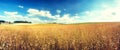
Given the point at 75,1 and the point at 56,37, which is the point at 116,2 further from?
the point at 56,37

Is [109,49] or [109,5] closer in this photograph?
[109,49]

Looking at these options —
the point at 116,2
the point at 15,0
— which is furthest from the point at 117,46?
the point at 15,0

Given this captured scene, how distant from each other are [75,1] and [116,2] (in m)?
0.91

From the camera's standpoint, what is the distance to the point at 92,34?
3.97 meters

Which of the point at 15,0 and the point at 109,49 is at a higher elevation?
the point at 15,0

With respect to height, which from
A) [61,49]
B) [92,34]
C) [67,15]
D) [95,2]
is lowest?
[61,49]

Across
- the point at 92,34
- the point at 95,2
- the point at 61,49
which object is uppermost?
the point at 95,2

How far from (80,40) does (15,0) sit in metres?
2.11

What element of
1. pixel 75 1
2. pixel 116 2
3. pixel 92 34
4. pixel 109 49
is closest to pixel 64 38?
pixel 92 34

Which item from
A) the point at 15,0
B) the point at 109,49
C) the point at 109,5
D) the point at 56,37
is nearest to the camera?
the point at 109,49

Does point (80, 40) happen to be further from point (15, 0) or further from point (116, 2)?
point (15, 0)

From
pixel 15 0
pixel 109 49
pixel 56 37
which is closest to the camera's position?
pixel 109 49

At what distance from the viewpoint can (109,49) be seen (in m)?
3.64

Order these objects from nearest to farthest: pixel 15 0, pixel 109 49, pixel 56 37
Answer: pixel 109 49
pixel 56 37
pixel 15 0
